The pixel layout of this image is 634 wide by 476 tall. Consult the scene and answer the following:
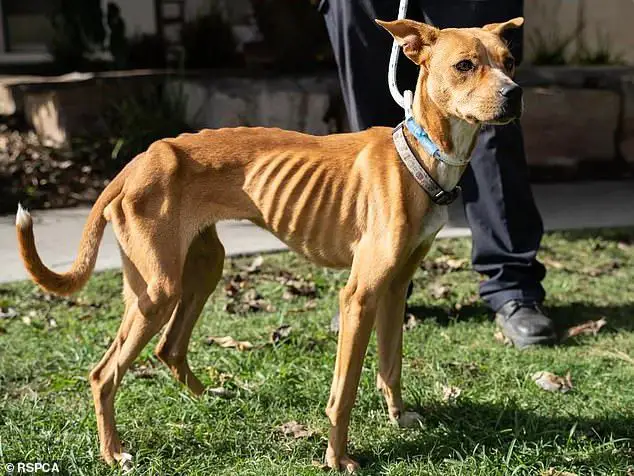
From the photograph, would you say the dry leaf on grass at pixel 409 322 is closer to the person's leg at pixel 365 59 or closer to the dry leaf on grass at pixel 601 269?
the person's leg at pixel 365 59

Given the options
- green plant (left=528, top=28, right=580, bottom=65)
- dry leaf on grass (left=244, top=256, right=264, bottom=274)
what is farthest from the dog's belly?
green plant (left=528, top=28, right=580, bottom=65)

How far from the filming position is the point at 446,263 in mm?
5707

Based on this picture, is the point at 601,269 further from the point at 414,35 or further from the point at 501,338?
the point at 414,35

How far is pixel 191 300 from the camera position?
12.0ft

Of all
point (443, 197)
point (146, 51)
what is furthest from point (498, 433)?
point (146, 51)

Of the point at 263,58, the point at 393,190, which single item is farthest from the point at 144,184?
the point at 263,58

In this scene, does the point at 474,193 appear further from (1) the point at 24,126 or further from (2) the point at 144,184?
(1) the point at 24,126

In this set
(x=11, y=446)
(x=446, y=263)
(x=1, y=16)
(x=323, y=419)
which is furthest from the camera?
(x=1, y=16)

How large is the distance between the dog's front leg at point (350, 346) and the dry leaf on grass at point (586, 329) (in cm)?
172

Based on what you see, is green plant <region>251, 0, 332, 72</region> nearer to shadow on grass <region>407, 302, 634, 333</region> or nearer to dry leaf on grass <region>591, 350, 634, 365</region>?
shadow on grass <region>407, 302, 634, 333</region>

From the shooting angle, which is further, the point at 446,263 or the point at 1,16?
the point at 1,16

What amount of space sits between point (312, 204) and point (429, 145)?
0.44m

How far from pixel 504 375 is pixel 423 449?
77 cm

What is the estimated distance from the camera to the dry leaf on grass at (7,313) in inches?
191
